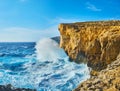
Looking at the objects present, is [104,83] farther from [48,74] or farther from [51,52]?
Answer: [51,52]

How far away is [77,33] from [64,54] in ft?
18.8

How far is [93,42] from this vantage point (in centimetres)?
2722

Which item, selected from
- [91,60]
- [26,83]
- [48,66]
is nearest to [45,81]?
[26,83]

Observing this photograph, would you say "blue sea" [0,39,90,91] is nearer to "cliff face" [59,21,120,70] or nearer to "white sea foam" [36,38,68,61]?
"white sea foam" [36,38,68,61]

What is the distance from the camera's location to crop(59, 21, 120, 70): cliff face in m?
23.5

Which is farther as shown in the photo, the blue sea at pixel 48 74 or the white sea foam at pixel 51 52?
the white sea foam at pixel 51 52

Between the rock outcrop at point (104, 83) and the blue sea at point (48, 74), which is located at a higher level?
the rock outcrop at point (104, 83)

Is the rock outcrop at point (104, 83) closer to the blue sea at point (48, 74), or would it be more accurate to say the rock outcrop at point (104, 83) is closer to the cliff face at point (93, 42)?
the blue sea at point (48, 74)

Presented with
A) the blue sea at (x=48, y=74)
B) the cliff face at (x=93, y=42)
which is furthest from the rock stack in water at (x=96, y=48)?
the blue sea at (x=48, y=74)

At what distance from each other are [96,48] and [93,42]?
2.65 feet

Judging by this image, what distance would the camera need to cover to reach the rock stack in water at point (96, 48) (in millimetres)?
12078

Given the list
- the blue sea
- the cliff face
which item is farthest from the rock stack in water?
the blue sea

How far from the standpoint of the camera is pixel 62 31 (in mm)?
36375

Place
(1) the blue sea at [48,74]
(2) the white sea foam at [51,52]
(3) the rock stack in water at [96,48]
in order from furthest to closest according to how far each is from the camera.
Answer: (2) the white sea foam at [51,52]
(1) the blue sea at [48,74]
(3) the rock stack in water at [96,48]
